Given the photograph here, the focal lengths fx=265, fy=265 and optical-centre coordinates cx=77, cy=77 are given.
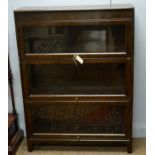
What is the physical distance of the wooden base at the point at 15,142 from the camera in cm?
200

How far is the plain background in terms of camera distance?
1956 mm

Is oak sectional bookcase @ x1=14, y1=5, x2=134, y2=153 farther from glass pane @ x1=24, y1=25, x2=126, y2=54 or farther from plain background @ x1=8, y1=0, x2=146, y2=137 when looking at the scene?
plain background @ x1=8, y1=0, x2=146, y2=137

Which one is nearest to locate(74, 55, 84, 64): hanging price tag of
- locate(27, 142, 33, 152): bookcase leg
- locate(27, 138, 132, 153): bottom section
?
locate(27, 138, 132, 153): bottom section

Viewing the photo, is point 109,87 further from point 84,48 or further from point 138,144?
point 138,144

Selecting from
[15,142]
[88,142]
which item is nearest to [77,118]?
[88,142]

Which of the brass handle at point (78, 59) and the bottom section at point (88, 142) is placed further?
the bottom section at point (88, 142)

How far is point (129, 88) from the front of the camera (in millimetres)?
1839

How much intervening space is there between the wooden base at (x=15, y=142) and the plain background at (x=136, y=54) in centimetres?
9

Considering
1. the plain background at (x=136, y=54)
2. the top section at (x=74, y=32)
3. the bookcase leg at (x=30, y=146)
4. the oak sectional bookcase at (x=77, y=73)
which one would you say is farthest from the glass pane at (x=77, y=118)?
the top section at (x=74, y=32)

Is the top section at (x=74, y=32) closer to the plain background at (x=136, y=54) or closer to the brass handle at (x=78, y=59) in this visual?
the brass handle at (x=78, y=59)

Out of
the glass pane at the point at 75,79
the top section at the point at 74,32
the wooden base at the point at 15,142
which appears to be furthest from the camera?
the wooden base at the point at 15,142

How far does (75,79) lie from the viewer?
195 centimetres

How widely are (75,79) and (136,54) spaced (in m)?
0.51
